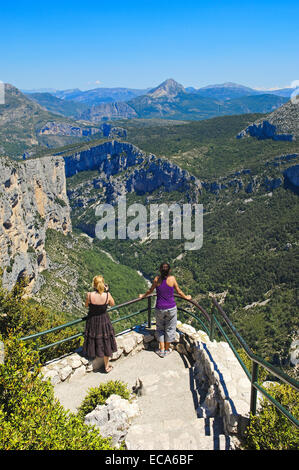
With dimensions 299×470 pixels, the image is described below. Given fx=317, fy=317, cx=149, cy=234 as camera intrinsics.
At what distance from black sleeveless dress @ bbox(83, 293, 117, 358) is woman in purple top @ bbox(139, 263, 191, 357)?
1.34m

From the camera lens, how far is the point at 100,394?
266 inches

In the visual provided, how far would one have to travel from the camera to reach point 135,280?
8900cm

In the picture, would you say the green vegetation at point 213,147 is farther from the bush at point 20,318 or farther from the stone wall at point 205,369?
the stone wall at point 205,369

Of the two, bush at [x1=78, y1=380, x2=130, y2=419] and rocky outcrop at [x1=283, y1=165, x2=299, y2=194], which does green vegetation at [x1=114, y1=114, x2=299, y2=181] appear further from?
bush at [x1=78, y1=380, x2=130, y2=419]

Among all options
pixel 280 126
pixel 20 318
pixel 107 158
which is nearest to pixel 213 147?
pixel 280 126

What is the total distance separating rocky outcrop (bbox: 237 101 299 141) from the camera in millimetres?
113750

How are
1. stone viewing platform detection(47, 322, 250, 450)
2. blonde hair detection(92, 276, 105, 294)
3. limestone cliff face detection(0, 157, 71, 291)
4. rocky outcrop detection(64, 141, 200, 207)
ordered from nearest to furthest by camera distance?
stone viewing platform detection(47, 322, 250, 450), blonde hair detection(92, 276, 105, 294), limestone cliff face detection(0, 157, 71, 291), rocky outcrop detection(64, 141, 200, 207)

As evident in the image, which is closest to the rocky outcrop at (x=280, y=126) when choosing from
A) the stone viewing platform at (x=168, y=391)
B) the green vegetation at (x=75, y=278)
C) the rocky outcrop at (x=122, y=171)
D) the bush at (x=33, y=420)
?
the rocky outcrop at (x=122, y=171)

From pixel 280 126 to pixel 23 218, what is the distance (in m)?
102

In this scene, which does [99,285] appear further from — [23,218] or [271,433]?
[23,218]

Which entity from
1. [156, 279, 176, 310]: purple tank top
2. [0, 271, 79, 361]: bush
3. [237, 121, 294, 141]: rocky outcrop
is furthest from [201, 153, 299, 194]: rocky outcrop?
[156, 279, 176, 310]: purple tank top

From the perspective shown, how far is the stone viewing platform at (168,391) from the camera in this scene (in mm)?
5535

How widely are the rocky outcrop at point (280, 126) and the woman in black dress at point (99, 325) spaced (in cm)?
11934

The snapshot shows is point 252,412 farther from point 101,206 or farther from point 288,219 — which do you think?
point 101,206
